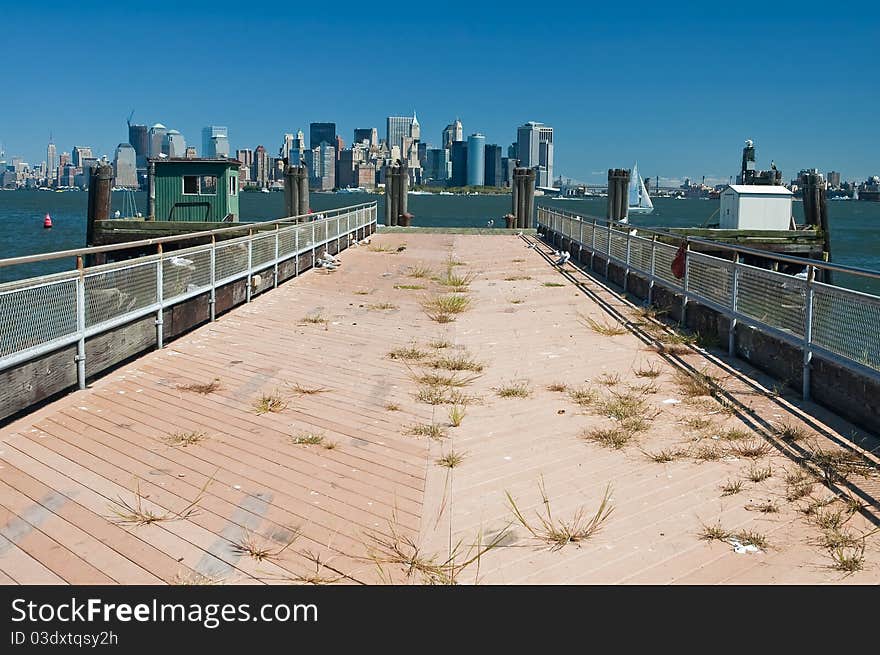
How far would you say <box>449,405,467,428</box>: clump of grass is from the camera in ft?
28.5

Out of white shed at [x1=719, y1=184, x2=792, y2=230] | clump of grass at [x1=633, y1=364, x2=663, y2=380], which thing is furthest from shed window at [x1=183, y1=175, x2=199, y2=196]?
clump of grass at [x1=633, y1=364, x2=663, y2=380]

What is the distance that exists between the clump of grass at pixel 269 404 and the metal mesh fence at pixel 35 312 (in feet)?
6.28

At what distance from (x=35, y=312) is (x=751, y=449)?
619cm

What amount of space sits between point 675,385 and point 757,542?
4.46 meters

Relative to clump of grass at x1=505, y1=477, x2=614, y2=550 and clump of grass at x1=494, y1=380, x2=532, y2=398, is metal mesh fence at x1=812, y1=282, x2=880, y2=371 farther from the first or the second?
clump of grass at x1=505, y1=477, x2=614, y2=550

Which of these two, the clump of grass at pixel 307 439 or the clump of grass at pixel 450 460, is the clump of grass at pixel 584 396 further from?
the clump of grass at pixel 307 439

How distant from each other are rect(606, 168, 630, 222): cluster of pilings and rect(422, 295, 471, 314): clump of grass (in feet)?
70.4

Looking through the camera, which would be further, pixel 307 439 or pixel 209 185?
pixel 209 185

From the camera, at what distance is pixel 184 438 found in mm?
7863

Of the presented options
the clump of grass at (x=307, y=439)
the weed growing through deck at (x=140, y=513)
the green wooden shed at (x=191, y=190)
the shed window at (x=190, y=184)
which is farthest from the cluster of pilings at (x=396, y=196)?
the weed growing through deck at (x=140, y=513)

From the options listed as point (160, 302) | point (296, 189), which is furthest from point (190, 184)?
point (160, 302)

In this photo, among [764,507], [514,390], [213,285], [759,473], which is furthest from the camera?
[213,285]

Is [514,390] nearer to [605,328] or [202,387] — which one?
[202,387]
